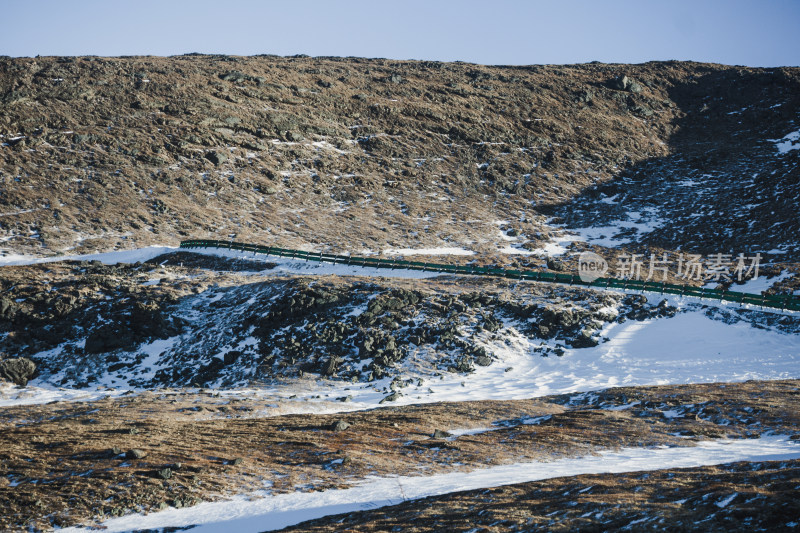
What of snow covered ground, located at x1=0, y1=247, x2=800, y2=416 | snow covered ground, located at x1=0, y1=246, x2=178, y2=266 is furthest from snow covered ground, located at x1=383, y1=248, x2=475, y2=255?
snow covered ground, located at x1=0, y1=247, x2=800, y2=416

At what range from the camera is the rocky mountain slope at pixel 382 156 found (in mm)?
47719

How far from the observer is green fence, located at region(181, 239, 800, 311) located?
2906cm

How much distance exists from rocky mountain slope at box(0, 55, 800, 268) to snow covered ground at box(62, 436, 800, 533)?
99.9ft

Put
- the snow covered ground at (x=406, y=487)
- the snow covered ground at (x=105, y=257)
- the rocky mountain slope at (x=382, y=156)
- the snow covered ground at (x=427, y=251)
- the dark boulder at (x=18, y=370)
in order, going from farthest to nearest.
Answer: the rocky mountain slope at (x=382, y=156) < the snow covered ground at (x=427, y=251) < the snow covered ground at (x=105, y=257) < the dark boulder at (x=18, y=370) < the snow covered ground at (x=406, y=487)

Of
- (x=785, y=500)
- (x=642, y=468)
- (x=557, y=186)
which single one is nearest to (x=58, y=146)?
(x=557, y=186)

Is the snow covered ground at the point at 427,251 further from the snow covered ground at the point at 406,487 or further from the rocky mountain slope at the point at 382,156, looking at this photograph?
the snow covered ground at the point at 406,487

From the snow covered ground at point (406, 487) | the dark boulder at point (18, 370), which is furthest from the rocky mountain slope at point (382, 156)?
the snow covered ground at point (406, 487)

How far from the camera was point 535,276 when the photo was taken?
112 ft

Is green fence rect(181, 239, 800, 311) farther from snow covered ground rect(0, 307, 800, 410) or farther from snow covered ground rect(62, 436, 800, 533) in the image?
snow covered ground rect(62, 436, 800, 533)

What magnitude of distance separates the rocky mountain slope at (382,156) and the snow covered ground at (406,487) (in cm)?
3046

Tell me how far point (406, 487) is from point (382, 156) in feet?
172

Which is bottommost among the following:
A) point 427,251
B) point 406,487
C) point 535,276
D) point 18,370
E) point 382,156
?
point 18,370

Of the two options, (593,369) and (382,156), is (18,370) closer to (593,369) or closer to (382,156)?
(593,369)

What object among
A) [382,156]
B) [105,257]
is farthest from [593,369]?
[382,156]
